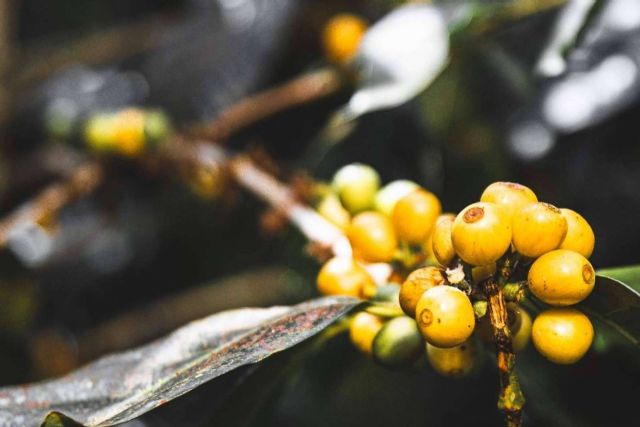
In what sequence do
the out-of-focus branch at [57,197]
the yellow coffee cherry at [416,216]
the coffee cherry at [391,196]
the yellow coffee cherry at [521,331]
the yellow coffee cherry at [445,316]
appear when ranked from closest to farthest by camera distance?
the yellow coffee cherry at [445,316] → the yellow coffee cherry at [521,331] → the yellow coffee cherry at [416,216] → the coffee cherry at [391,196] → the out-of-focus branch at [57,197]

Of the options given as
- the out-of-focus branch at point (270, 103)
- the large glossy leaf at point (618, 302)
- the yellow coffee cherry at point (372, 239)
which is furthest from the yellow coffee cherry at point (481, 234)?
the out-of-focus branch at point (270, 103)

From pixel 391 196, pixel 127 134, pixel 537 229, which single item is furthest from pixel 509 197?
pixel 127 134

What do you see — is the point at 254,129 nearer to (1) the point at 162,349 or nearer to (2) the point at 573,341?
(1) the point at 162,349

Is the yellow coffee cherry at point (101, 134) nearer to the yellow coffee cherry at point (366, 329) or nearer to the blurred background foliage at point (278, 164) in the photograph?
the blurred background foliage at point (278, 164)

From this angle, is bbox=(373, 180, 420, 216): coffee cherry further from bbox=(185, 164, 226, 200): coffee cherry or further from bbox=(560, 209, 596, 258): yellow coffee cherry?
bbox=(185, 164, 226, 200): coffee cherry

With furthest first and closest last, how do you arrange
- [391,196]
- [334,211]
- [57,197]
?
[57,197] → [334,211] → [391,196]

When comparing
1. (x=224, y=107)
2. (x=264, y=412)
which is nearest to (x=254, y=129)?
(x=224, y=107)

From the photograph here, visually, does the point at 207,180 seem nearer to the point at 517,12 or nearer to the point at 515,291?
the point at 517,12
